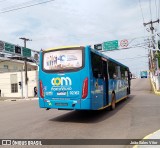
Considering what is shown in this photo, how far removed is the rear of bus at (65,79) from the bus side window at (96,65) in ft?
1.95

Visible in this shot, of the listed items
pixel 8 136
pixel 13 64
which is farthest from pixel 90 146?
pixel 13 64

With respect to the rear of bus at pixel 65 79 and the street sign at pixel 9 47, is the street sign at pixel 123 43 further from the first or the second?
the rear of bus at pixel 65 79

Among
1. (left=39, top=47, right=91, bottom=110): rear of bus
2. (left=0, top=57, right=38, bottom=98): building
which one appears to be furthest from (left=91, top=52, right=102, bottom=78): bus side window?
(left=0, top=57, right=38, bottom=98): building

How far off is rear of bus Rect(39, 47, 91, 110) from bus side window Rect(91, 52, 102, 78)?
23.4 inches

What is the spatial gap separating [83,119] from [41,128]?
2620 mm

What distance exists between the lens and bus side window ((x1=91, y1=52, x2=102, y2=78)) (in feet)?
37.8

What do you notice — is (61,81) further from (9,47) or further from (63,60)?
(9,47)

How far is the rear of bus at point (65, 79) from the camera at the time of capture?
1095cm

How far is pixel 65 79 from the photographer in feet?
36.9

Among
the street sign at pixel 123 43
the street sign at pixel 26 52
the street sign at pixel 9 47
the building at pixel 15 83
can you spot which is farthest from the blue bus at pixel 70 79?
the building at pixel 15 83

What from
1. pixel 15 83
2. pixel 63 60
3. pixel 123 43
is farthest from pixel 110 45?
pixel 63 60

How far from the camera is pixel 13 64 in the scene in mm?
59875

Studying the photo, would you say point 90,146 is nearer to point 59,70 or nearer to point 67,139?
point 67,139

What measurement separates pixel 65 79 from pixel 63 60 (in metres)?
0.82
